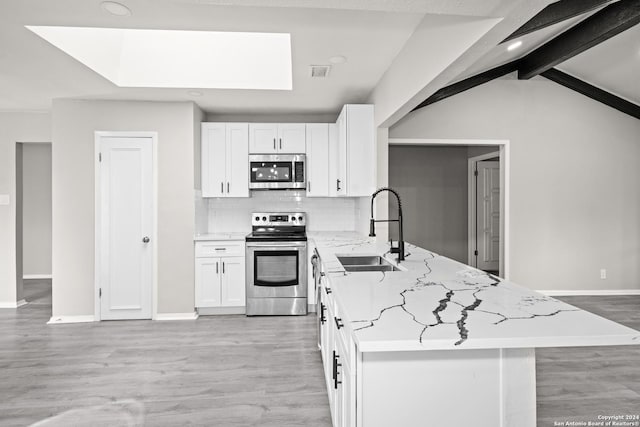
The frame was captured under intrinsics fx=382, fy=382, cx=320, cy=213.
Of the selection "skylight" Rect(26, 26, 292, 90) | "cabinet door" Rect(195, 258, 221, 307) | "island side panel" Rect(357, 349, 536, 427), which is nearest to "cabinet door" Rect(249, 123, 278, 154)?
"skylight" Rect(26, 26, 292, 90)

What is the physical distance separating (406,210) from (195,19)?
5050 millimetres

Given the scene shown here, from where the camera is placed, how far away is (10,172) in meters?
4.59

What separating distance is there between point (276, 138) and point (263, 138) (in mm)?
153

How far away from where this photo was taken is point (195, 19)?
2.39m

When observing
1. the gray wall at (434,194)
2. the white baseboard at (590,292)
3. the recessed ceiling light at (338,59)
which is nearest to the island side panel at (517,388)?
the recessed ceiling light at (338,59)

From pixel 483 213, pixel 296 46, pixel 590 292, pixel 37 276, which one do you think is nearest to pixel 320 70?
pixel 296 46

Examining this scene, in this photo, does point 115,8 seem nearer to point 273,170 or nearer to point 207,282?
point 273,170

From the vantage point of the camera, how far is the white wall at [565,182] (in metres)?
4.82

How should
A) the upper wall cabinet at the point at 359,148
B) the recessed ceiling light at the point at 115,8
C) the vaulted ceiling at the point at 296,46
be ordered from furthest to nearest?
1. the upper wall cabinet at the point at 359,148
2. the recessed ceiling light at the point at 115,8
3. the vaulted ceiling at the point at 296,46

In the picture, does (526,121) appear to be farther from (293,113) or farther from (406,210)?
(293,113)

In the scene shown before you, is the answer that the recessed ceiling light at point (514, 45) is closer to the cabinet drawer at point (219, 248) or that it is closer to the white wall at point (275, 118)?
the white wall at point (275, 118)

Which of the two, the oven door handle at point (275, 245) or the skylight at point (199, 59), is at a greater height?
the skylight at point (199, 59)

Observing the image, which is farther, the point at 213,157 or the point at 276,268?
the point at 213,157

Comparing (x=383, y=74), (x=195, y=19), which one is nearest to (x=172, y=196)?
(x=195, y=19)
